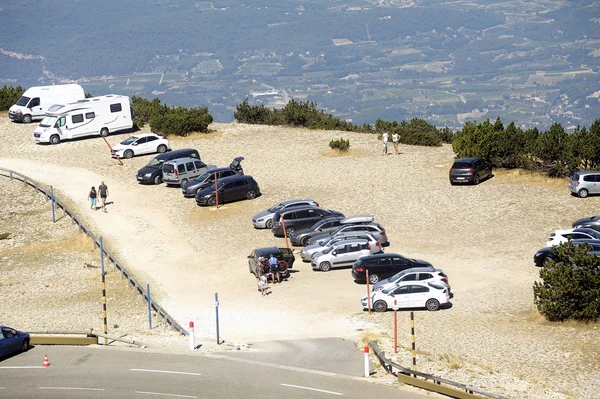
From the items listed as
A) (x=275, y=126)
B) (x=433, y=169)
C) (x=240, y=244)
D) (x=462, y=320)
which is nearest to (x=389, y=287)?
(x=462, y=320)

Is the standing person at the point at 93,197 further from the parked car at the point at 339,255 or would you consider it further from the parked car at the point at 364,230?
the parked car at the point at 339,255

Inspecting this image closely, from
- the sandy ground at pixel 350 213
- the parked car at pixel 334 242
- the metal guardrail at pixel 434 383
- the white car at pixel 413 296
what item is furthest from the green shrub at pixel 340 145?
the metal guardrail at pixel 434 383

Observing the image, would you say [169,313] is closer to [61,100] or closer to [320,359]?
[320,359]

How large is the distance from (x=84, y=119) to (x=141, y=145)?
216 inches

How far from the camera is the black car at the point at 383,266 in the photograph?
3722 cm

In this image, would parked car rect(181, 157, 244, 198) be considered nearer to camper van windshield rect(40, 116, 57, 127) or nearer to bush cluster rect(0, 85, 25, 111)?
camper van windshield rect(40, 116, 57, 127)

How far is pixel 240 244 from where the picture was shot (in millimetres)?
43438

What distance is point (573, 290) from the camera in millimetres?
32312

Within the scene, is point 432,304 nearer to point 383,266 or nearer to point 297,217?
point 383,266

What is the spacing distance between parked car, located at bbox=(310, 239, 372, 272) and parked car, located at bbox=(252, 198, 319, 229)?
5.54 m

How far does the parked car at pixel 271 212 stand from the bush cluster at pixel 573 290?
48.4 ft

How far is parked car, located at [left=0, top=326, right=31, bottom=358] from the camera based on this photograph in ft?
94.7

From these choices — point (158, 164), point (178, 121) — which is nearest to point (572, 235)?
point (158, 164)

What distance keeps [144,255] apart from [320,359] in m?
15.4
